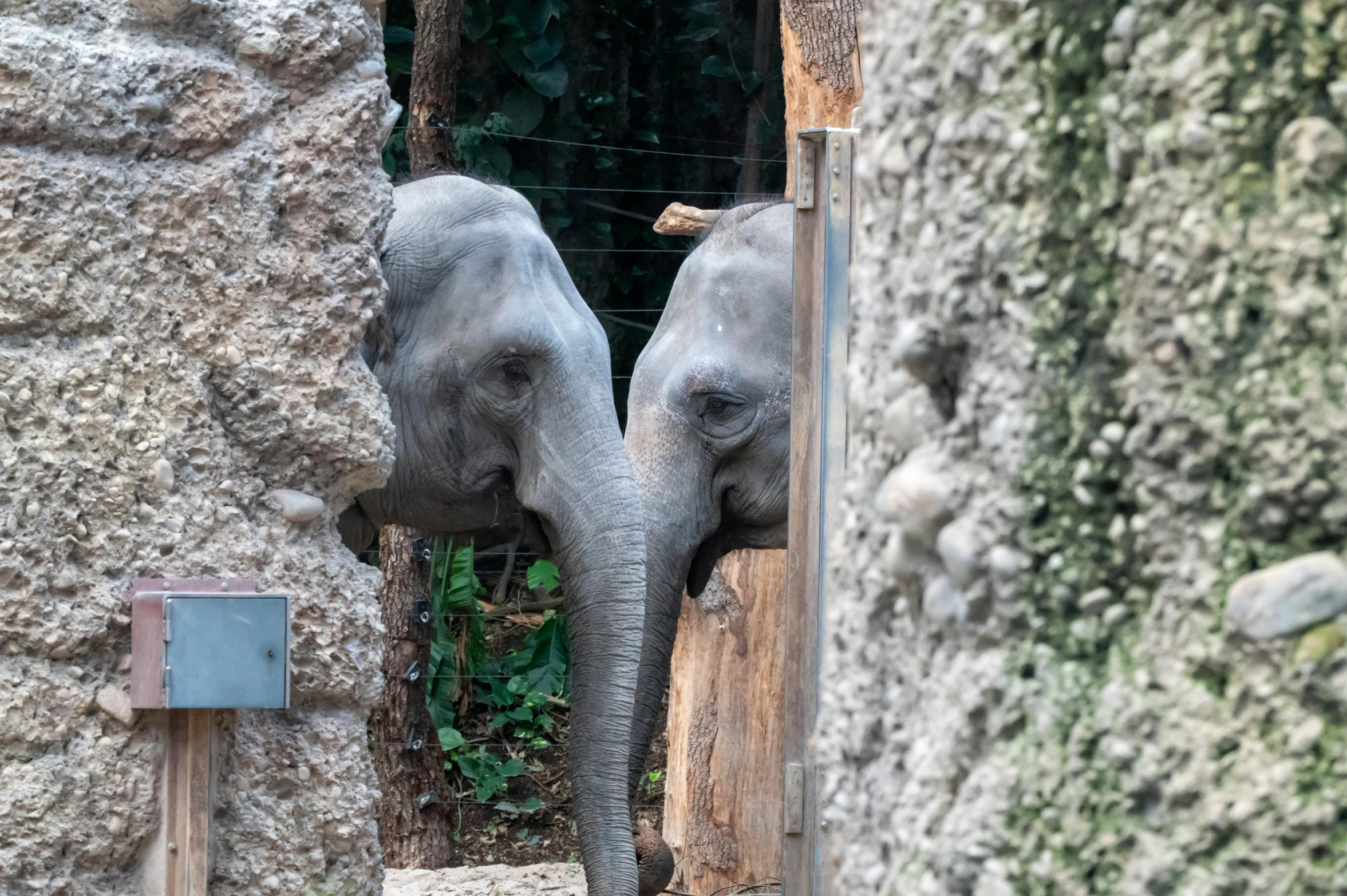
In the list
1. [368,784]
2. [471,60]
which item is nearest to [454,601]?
[471,60]

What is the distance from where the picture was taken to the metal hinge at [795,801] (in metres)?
3.15

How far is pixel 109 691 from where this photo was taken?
2215 mm

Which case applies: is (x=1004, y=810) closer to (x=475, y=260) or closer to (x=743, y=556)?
(x=475, y=260)

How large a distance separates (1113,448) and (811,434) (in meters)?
2.33

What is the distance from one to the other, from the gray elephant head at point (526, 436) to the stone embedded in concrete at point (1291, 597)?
10.0 feet

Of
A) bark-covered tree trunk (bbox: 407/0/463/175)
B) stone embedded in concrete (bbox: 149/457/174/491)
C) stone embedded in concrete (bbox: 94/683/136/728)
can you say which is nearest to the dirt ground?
stone embedded in concrete (bbox: 94/683/136/728)

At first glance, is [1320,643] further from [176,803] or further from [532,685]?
[532,685]

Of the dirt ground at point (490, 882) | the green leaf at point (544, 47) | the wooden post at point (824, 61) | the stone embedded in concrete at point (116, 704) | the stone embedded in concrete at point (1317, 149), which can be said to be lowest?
the dirt ground at point (490, 882)

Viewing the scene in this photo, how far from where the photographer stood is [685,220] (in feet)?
17.0

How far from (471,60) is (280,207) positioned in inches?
249

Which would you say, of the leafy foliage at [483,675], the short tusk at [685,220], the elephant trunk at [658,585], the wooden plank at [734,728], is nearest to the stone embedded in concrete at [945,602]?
the elephant trunk at [658,585]

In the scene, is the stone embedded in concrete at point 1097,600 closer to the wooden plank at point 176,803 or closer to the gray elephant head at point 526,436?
the wooden plank at point 176,803

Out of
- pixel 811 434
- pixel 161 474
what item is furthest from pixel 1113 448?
pixel 811 434

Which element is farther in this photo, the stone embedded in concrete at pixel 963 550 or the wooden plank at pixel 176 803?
the wooden plank at pixel 176 803
